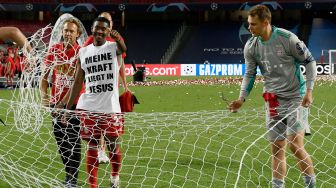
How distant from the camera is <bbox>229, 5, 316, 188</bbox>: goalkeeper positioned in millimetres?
5008

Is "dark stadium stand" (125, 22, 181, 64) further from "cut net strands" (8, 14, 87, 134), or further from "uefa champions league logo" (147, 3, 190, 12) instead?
"cut net strands" (8, 14, 87, 134)

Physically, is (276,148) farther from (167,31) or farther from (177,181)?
(167,31)

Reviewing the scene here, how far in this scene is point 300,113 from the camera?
5.06 metres

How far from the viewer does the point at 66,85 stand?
5.95m

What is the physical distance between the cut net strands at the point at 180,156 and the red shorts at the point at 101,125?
230 mm

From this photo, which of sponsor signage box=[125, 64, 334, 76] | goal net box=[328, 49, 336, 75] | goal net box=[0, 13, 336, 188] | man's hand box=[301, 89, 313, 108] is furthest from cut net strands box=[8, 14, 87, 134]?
sponsor signage box=[125, 64, 334, 76]

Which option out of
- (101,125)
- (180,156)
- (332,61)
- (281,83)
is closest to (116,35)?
(101,125)

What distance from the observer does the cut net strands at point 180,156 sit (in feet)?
19.6

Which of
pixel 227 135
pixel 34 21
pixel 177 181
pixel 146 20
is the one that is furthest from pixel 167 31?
pixel 177 181

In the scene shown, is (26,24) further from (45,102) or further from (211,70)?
(45,102)

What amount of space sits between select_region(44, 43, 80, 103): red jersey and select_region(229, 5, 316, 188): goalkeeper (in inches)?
61.8

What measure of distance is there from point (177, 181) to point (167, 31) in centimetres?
3444

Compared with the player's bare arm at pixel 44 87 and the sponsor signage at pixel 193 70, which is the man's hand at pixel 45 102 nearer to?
the player's bare arm at pixel 44 87

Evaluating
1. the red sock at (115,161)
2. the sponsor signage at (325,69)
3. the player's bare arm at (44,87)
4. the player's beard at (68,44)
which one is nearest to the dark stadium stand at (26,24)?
the sponsor signage at (325,69)
